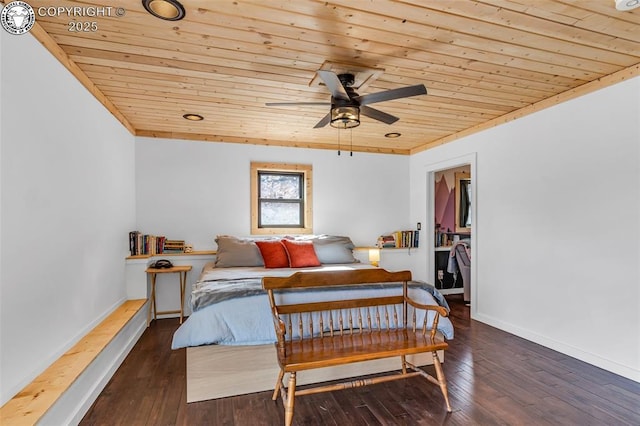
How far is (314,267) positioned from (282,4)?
2785mm

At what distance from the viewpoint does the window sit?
483 centimetres

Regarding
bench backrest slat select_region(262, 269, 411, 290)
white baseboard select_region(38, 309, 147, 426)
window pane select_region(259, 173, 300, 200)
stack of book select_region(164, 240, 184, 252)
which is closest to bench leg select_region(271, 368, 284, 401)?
bench backrest slat select_region(262, 269, 411, 290)

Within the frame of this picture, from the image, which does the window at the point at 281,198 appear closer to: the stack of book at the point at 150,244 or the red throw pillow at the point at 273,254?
the red throw pillow at the point at 273,254

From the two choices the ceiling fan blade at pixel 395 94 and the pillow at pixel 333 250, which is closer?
the ceiling fan blade at pixel 395 94

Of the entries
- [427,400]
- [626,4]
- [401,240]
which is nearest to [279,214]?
[401,240]

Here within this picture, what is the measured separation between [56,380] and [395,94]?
2.73 metres

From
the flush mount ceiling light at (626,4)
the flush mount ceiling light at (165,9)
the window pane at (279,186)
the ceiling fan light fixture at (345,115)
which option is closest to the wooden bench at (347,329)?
the ceiling fan light fixture at (345,115)

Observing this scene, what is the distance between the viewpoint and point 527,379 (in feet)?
8.39

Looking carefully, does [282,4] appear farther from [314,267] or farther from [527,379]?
[527,379]

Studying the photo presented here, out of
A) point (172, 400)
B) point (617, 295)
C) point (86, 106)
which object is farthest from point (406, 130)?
point (172, 400)

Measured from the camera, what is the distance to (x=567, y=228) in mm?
3062

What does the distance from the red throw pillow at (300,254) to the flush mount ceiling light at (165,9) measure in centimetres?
265

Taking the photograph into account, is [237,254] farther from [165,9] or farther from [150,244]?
[165,9]

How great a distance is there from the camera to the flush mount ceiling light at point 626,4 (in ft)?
5.83
